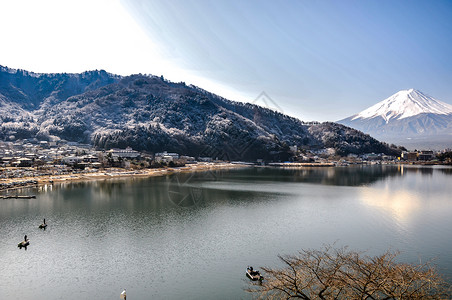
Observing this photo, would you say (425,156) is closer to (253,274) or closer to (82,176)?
(82,176)

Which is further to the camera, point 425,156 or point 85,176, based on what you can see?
point 425,156

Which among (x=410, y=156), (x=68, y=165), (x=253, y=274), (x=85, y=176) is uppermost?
(x=410, y=156)

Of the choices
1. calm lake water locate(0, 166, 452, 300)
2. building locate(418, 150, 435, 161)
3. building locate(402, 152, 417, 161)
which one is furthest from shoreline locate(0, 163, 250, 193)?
building locate(402, 152, 417, 161)

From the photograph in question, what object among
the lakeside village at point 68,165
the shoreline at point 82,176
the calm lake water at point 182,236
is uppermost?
the lakeside village at point 68,165

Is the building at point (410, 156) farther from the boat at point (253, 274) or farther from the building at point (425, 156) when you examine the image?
the boat at point (253, 274)

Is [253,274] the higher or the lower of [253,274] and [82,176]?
the lower

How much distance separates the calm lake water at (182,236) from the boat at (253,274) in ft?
2.58

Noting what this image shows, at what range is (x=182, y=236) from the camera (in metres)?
32.1

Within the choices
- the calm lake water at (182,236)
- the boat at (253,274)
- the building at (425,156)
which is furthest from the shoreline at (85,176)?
the building at (425,156)

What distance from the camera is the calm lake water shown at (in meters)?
21.6

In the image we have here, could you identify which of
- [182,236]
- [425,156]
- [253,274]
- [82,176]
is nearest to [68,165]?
[82,176]

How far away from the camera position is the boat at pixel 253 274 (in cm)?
2173

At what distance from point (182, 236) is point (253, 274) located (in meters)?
11.8

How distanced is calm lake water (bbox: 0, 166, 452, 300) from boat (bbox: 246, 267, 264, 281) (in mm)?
787
